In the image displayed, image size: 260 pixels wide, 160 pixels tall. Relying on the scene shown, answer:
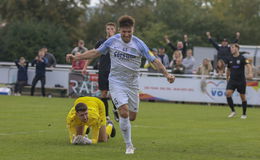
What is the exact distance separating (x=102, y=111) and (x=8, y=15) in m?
56.4

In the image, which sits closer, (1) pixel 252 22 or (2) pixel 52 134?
(2) pixel 52 134

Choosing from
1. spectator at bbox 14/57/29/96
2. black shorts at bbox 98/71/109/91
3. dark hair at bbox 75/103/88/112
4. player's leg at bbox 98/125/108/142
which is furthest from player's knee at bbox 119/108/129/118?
spectator at bbox 14/57/29/96

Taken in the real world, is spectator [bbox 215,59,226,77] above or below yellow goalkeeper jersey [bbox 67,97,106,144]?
above

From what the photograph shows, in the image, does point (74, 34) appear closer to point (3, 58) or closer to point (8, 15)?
point (8, 15)

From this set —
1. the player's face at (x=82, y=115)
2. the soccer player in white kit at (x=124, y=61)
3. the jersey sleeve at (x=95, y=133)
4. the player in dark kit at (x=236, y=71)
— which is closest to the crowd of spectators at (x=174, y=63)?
the player in dark kit at (x=236, y=71)

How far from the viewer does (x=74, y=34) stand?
70625 millimetres

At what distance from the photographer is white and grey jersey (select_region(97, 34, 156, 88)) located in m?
11.1

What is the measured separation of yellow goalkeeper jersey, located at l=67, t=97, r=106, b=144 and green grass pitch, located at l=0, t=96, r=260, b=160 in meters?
0.29

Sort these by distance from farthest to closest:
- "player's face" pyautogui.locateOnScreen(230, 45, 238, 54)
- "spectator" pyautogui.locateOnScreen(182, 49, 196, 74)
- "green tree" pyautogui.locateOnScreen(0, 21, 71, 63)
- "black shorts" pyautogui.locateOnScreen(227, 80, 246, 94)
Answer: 1. "green tree" pyautogui.locateOnScreen(0, 21, 71, 63)
2. "spectator" pyautogui.locateOnScreen(182, 49, 196, 74)
3. "black shorts" pyautogui.locateOnScreen(227, 80, 246, 94)
4. "player's face" pyautogui.locateOnScreen(230, 45, 238, 54)

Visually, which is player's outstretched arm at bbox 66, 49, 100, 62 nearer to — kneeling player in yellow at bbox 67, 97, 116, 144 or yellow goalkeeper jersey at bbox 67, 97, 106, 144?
kneeling player in yellow at bbox 67, 97, 116, 144

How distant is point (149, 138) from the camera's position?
13523 mm

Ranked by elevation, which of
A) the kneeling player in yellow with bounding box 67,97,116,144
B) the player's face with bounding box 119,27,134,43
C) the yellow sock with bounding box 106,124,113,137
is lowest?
the yellow sock with bounding box 106,124,113,137

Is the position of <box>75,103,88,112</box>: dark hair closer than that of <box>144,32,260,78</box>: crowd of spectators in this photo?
Yes

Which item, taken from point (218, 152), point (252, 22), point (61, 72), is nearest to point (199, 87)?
point (61, 72)
